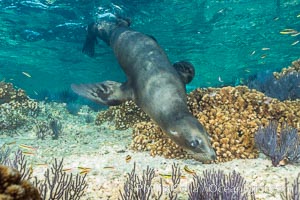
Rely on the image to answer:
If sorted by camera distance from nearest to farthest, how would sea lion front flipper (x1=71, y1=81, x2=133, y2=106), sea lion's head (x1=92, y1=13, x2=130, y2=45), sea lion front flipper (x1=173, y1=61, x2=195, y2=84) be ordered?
sea lion front flipper (x1=71, y1=81, x2=133, y2=106)
sea lion front flipper (x1=173, y1=61, x2=195, y2=84)
sea lion's head (x1=92, y1=13, x2=130, y2=45)

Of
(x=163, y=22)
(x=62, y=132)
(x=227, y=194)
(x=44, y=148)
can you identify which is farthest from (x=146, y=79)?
(x=163, y=22)

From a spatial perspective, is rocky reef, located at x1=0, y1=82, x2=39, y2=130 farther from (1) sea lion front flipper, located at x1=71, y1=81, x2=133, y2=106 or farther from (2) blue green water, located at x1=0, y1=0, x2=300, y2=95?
(2) blue green water, located at x1=0, y1=0, x2=300, y2=95

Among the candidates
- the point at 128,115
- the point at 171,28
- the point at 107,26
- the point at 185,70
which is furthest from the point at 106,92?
the point at 171,28

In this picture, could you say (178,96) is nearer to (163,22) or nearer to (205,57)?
(163,22)

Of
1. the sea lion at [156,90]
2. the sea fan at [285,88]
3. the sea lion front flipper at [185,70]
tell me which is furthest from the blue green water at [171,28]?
the sea lion at [156,90]

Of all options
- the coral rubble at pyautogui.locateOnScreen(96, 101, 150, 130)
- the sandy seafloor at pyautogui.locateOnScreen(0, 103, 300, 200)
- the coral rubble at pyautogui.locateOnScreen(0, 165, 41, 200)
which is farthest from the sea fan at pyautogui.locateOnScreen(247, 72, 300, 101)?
the coral rubble at pyautogui.locateOnScreen(0, 165, 41, 200)

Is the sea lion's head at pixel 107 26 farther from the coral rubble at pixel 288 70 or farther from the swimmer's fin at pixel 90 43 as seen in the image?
the coral rubble at pixel 288 70

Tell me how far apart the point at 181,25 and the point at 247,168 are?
20220mm

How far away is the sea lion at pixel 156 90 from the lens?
5395mm

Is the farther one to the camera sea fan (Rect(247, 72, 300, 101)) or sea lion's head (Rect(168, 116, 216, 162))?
sea fan (Rect(247, 72, 300, 101))

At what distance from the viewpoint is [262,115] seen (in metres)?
7.44

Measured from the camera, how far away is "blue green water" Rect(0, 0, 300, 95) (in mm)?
19906

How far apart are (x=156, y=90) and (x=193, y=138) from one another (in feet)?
4.94

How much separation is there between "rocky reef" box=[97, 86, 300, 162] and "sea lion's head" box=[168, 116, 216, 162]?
4.56 ft
